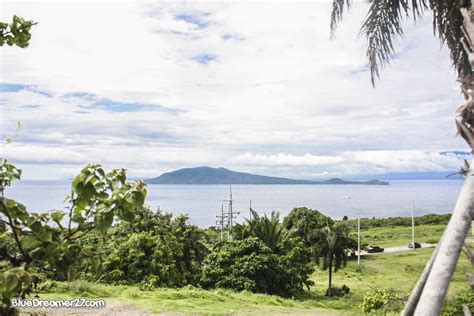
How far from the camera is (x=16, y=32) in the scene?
2.09 m

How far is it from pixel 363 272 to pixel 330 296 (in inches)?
368

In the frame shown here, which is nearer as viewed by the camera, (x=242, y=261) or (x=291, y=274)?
(x=242, y=261)

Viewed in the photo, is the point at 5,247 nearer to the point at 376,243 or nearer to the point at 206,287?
the point at 206,287

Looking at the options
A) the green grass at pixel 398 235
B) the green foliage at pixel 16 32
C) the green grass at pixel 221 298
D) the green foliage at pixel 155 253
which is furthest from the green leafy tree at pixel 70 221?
the green grass at pixel 398 235

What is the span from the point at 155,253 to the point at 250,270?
4129 mm

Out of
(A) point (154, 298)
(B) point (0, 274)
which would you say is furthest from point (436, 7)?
(A) point (154, 298)

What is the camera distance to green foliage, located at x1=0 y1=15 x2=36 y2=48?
2.08 meters

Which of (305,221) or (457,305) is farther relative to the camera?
(305,221)

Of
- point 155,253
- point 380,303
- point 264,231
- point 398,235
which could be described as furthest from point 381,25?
point 398,235

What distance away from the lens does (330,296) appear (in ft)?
72.3

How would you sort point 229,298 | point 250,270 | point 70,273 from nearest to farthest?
point 70,273, point 229,298, point 250,270

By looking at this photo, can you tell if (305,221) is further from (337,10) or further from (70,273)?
(70,273)

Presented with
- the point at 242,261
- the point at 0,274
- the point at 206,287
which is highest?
the point at 0,274

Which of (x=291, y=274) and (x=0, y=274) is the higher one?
(x=0, y=274)
